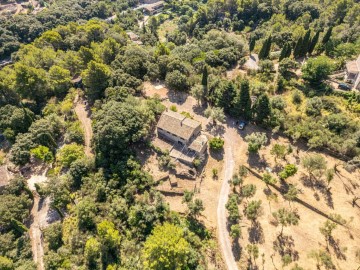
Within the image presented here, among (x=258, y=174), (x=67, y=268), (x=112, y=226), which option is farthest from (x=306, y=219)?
(x=67, y=268)

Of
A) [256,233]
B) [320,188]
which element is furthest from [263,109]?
[256,233]

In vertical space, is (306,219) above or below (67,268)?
above

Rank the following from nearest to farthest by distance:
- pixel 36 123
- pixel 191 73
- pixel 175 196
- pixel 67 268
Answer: pixel 67 268 < pixel 175 196 < pixel 36 123 < pixel 191 73

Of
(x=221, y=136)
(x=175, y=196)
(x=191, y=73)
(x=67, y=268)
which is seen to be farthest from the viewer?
(x=191, y=73)

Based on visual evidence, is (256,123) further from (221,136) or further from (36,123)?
(36,123)

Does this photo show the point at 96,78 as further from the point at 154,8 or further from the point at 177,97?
the point at 154,8

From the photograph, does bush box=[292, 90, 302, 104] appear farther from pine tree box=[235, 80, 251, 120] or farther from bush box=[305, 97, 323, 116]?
pine tree box=[235, 80, 251, 120]

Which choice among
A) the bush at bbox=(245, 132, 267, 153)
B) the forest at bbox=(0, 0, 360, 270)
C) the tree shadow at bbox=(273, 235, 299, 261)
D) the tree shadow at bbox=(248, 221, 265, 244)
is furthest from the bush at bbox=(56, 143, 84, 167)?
the tree shadow at bbox=(273, 235, 299, 261)
